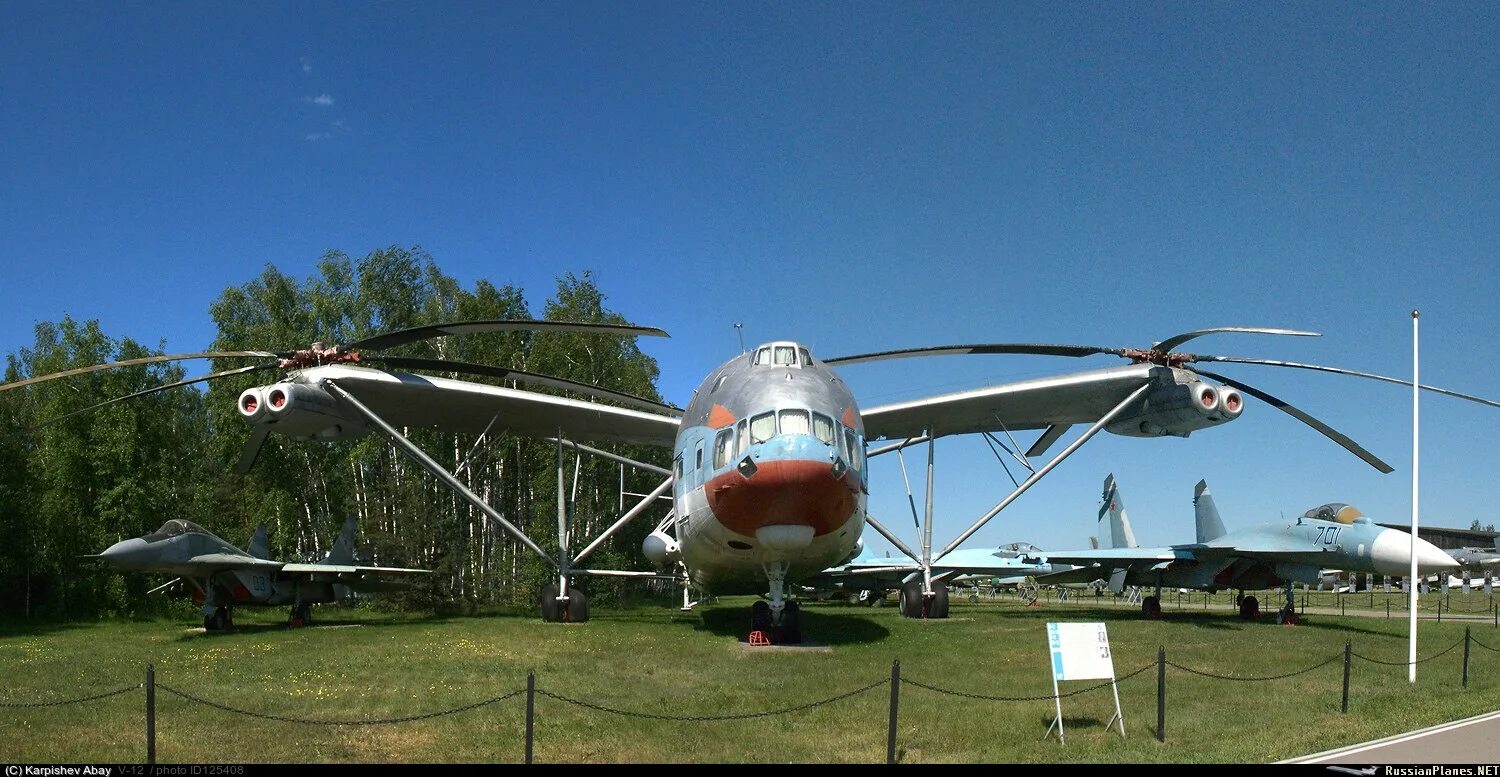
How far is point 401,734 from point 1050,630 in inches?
257

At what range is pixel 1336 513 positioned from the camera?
83.6 ft

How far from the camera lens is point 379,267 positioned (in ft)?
144

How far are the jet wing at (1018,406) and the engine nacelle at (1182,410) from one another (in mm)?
518

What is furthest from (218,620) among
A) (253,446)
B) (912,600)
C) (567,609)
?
(912,600)

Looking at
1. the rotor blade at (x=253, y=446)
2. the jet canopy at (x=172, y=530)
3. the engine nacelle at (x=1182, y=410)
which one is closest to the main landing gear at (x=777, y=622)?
the engine nacelle at (x=1182, y=410)

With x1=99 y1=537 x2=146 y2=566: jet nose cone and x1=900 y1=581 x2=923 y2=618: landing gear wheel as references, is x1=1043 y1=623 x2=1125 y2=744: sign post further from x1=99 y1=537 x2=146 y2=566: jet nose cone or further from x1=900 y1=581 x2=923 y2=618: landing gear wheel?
x1=99 y1=537 x2=146 y2=566: jet nose cone

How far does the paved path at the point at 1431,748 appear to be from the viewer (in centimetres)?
811

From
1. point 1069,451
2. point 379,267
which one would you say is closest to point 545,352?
point 379,267

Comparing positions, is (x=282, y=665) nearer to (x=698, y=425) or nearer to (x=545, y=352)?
(x=698, y=425)

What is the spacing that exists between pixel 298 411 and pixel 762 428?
12.0 metres

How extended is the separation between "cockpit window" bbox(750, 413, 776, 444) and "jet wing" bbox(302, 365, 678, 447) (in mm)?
10149

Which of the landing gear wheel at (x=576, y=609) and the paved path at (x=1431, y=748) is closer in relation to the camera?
the paved path at (x=1431, y=748)

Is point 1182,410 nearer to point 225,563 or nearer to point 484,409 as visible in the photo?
point 484,409

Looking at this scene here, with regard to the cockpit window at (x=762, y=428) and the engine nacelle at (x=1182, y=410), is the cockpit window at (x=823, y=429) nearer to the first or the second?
the cockpit window at (x=762, y=428)
